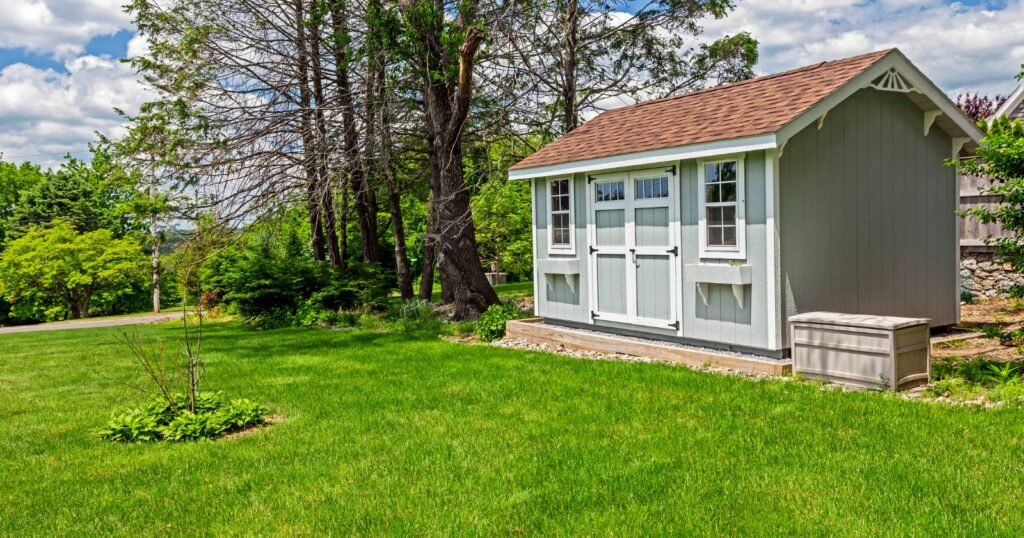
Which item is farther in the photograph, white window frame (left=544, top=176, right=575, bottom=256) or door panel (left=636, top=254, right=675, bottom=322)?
white window frame (left=544, top=176, right=575, bottom=256)

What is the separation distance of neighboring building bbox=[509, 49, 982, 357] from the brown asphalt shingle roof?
0.04 m

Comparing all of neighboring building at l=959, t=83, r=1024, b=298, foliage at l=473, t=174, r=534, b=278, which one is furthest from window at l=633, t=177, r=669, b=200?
foliage at l=473, t=174, r=534, b=278

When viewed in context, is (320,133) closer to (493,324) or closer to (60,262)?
(493,324)

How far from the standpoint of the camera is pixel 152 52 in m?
17.0

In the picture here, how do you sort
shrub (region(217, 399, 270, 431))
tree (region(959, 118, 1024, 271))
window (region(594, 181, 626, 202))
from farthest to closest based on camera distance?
window (region(594, 181, 626, 202))
tree (region(959, 118, 1024, 271))
shrub (region(217, 399, 270, 431))

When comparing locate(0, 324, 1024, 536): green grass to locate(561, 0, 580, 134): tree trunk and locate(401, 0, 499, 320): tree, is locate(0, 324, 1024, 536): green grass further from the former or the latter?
locate(561, 0, 580, 134): tree trunk

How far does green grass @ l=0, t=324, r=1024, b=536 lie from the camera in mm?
4027

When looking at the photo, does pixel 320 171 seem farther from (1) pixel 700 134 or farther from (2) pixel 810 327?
(2) pixel 810 327

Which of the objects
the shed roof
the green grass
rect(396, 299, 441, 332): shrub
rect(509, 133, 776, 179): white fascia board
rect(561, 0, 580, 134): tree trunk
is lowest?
the green grass

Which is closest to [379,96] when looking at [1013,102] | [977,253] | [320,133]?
[320,133]

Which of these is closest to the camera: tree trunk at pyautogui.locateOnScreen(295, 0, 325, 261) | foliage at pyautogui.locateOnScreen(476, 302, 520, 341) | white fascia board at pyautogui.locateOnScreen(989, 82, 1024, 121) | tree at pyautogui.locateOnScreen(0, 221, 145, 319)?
foliage at pyautogui.locateOnScreen(476, 302, 520, 341)

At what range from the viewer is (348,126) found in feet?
48.5

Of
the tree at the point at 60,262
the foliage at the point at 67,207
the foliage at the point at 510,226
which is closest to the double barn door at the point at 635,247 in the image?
the foliage at the point at 510,226

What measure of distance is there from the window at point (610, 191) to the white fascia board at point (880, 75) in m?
2.68
